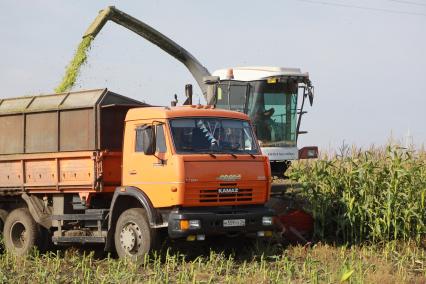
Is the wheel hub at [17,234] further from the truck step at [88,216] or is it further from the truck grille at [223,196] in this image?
the truck grille at [223,196]

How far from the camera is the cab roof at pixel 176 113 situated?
10.9 metres

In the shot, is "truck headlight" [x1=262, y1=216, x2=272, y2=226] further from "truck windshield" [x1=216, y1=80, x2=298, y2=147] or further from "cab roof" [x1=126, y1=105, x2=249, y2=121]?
"truck windshield" [x1=216, y1=80, x2=298, y2=147]

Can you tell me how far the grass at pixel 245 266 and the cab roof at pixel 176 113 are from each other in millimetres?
2273

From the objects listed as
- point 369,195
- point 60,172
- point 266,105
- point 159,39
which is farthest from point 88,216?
point 159,39

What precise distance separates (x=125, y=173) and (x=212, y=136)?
1.65 meters

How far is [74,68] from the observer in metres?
16.2

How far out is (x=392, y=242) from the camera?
1195cm

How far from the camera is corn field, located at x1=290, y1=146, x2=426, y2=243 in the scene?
12.2 m

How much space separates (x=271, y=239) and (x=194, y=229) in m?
2.52

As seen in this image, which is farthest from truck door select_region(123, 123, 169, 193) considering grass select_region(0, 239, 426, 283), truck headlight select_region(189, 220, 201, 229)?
grass select_region(0, 239, 426, 283)

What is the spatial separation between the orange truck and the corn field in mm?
2281

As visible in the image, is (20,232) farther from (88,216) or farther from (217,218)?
(217,218)

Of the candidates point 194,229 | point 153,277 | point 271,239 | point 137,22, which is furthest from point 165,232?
point 137,22

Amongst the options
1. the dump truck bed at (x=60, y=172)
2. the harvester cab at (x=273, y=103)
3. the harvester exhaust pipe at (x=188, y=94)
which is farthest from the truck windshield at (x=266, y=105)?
the dump truck bed at (x=60, y=172)
